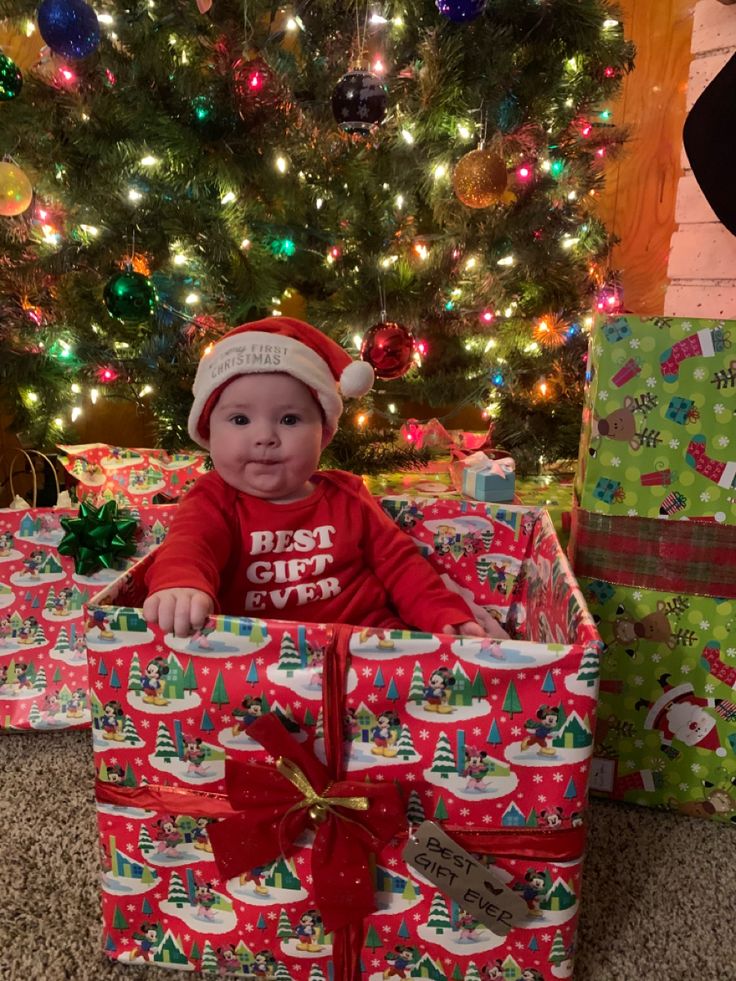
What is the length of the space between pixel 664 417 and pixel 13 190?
101 centimetres

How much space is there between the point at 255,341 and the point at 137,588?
322 mm

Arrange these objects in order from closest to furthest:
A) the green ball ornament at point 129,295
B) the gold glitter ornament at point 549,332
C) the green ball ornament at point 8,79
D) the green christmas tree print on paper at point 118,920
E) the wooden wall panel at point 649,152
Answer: the green christmas tree print on paper at point 118,920
the green ball ornament at point 8,79
the green ball ornament at point 129,295
the gold glitter ornament at point 549,332
the wooden wall panel at point 649,152

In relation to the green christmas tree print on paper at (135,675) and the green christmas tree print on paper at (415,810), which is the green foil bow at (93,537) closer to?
the green christmas tree print on paper at (135,675)

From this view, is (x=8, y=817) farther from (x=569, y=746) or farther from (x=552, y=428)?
(x=552, y=428)

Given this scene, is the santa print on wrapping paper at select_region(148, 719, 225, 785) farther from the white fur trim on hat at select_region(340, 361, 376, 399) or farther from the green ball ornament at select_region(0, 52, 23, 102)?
the green ball ornament at select_region(0, 52, 23, 102)

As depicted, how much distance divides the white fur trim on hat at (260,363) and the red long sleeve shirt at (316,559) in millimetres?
124

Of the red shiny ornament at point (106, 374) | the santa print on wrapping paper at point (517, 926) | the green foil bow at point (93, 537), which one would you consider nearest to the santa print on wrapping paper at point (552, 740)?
the santa print on wrapping paper at point (517, 926)

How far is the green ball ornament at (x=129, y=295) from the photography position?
1.16 m

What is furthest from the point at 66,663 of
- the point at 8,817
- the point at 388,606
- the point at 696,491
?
the point at 696,491

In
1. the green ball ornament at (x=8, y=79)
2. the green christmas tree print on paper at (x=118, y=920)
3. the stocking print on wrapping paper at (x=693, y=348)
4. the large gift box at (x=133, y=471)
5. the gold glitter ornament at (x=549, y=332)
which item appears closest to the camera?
the green christmas tree print on paper at (x=118, y=920)

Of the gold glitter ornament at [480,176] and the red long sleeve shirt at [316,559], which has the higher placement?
the gold glitter ornament at [480,176]

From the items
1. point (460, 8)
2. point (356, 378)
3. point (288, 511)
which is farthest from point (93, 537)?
point (460, 8)

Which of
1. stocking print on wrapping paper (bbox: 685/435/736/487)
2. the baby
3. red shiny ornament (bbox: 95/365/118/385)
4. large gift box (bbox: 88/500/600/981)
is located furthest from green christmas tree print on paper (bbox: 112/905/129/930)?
red shiny ornament (bbox: 95/365/118/385)

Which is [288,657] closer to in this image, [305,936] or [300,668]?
[300,668]
